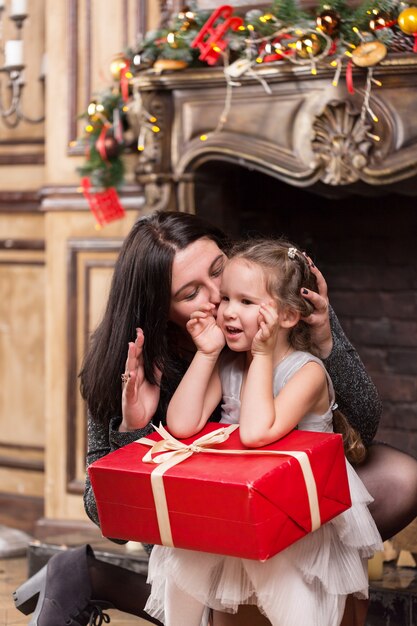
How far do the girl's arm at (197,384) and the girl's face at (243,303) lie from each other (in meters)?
0.03

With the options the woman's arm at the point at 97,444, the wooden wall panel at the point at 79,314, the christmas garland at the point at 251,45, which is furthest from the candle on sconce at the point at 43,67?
the woman's arm at the point at 97,444

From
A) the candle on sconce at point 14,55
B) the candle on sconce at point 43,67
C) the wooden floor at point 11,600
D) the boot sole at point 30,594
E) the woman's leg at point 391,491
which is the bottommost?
the wooden floor at point 11,600

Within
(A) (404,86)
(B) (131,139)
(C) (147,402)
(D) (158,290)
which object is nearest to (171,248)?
(D) (158,290)

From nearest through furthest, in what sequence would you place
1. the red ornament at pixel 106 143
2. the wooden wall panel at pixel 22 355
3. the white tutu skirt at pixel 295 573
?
the white tutu skirt at pixel 295 573
the red ornament at pixel 106 143
the wooden wall panel at pixel 22 355

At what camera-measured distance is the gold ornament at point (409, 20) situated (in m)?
2.64

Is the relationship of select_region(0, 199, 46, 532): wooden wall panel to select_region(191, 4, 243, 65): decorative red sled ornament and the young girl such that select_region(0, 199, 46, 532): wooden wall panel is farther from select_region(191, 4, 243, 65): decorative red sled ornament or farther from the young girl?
the young girl

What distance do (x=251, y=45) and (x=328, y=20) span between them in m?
0.28

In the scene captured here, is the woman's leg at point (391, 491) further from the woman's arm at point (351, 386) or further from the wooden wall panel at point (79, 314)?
the wooden wall panel at point (79, 314)

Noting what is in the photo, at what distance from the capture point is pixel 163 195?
3.23 metres

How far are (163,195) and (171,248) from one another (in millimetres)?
977

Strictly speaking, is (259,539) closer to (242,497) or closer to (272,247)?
(242,497)

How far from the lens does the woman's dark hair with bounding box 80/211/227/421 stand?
7.47 feet

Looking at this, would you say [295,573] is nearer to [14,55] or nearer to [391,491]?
[391,491]

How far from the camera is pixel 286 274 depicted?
7.07 feet
